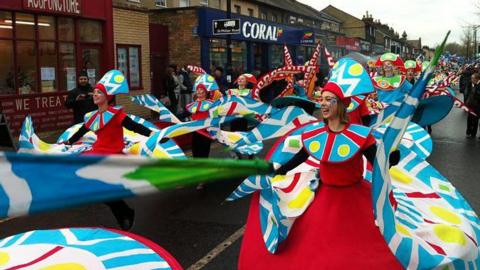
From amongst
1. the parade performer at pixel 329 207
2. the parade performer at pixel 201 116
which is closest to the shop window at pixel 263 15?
the parade performer at pixel 201 116

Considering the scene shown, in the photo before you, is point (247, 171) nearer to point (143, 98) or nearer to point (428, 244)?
point (428, 244)

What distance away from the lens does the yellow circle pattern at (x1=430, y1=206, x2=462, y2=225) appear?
3.48 meters

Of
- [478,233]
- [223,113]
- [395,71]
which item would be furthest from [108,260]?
[395,71]

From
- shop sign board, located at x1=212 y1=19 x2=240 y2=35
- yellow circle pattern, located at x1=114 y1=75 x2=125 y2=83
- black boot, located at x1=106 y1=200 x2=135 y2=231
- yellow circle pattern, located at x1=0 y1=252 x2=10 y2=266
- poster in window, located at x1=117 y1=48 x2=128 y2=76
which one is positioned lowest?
black boot, located at x1=106 y1=200 x2=135 y2=231

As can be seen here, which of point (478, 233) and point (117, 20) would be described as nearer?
point (478, 233)

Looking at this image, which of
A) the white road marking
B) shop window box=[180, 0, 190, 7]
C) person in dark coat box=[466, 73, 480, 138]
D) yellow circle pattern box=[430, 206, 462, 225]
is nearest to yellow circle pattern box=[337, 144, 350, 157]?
yellow circle pattern box=[430, 206, 462, 225]

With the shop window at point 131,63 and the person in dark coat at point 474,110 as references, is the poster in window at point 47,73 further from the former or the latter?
the person in dark coat at point 474,110

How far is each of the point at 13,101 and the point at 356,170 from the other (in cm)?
1087

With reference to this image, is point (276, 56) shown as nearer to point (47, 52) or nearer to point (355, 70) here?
point (47, 52)

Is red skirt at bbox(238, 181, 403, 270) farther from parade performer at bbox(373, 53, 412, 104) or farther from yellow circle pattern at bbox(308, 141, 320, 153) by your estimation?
parade performer at bbox(373, 53, 412, 104)

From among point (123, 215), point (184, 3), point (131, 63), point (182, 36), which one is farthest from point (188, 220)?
point (184, 3)

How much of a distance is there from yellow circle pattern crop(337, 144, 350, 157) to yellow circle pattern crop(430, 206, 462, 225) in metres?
0.84

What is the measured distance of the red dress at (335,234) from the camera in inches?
118

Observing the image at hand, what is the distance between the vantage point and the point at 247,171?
1224 mm
